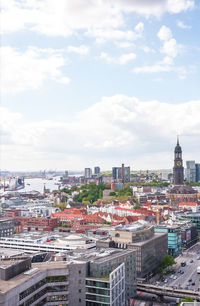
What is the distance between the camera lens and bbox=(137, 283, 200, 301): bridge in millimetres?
53969

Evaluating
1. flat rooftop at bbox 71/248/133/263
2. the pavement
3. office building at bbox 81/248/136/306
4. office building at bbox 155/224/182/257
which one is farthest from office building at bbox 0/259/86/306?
office building at bbox 155/224/182/257

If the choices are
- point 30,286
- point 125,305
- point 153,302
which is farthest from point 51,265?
point 153,302

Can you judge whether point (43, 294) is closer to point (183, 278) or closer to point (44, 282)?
point (44, 282)

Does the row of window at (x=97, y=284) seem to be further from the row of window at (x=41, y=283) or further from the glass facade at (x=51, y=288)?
the row of window at (x=41, y=283)

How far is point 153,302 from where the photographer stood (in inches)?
2208

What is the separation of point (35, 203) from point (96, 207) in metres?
28.7

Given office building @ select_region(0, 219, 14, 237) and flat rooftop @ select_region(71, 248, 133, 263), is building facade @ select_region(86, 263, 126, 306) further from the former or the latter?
office building @ select_region(0, 219, 14, 237)

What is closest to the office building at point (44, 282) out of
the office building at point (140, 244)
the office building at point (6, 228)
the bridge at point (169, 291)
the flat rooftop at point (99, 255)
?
the flat rooftop at point (99, 255)

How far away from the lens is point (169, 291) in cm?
5609

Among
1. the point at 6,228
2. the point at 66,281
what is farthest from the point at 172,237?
the point at 66,281

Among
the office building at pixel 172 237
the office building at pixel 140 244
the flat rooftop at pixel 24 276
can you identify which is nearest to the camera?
the flat rooftop at pixel 24 276

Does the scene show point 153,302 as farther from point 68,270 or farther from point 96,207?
point 96,207

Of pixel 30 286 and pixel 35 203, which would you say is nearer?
pixel 30 286

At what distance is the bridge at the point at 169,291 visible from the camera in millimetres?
53969
